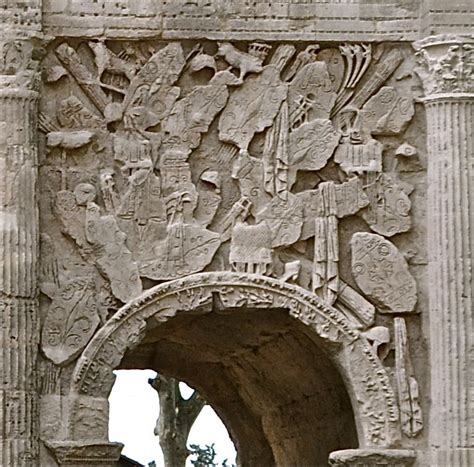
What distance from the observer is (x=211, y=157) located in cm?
2016

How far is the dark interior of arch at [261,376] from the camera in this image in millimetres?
20875

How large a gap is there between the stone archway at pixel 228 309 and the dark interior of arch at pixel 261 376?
123 mm

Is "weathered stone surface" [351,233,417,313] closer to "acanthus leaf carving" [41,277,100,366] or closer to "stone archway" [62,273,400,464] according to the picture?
"stone archway" [62,273,400,464]

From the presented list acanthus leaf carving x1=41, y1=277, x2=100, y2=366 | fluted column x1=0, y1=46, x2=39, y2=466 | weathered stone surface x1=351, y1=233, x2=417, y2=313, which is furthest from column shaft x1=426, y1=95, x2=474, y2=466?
fluted column x1=0, y1=46, x2=39, y2=466

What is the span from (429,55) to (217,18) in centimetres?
166

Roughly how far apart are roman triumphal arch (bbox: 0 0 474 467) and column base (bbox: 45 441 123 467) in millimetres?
17

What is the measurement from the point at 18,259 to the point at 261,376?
11.5 ft

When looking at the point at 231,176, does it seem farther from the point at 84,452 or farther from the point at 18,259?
the point at 84,452

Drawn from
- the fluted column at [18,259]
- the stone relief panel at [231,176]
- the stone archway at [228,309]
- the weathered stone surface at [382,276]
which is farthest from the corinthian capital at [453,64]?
the fluted column at [18,259]

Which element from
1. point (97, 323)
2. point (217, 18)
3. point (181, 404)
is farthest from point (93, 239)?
point (181, 404)

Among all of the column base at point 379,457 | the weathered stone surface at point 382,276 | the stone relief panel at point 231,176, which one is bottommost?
the column base at point 379,457

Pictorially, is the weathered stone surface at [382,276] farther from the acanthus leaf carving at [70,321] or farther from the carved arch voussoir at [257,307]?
the acanthus leaf carving at [70,321]

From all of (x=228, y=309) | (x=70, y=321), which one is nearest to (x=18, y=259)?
(x=70, y=321)

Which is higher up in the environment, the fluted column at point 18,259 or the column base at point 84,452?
the fluted column at point 18,259
